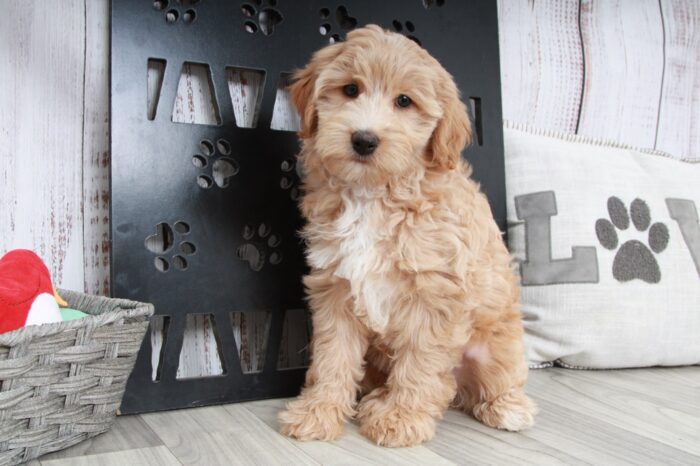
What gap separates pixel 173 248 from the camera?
1.85 metres

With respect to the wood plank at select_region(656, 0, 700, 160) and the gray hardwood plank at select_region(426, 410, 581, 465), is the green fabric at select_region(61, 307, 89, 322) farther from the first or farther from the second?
the wood plank at select_region(656, 0, 700, 160)

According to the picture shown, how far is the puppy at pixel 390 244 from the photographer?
5.28 ft

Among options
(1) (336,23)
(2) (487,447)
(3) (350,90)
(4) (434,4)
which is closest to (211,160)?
(3) (350,90)

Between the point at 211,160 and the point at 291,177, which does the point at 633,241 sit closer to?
the point at 291,177

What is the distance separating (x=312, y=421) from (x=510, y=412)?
56 centimetres

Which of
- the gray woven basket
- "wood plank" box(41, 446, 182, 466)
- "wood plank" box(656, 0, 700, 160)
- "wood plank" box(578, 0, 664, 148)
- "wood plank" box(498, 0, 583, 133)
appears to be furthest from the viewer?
"wood plank" box(656, 0, 700, 160)

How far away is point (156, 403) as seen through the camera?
1817 millimetres

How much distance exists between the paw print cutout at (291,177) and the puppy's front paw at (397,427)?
736mm

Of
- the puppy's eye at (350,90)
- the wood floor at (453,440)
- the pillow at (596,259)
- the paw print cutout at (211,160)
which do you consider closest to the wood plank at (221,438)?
the wood floor at (453,440)

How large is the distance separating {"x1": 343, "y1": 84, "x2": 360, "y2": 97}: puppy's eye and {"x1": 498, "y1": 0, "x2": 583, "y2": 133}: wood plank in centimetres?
122

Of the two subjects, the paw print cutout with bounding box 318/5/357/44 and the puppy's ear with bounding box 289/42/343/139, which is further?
the paw print cutout with bounding box 318/5/357/44

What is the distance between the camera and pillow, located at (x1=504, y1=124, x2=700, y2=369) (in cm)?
226

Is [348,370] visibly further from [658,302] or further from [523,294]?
[658,302]

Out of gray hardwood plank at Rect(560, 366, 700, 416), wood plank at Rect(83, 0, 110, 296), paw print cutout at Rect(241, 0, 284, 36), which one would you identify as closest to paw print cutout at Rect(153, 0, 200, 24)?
A: paw print cutout at Rect(241, 0, 284, 36)
